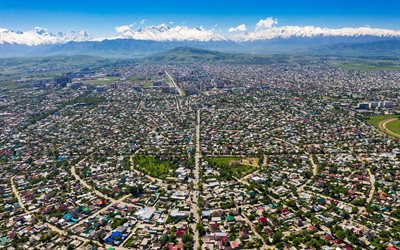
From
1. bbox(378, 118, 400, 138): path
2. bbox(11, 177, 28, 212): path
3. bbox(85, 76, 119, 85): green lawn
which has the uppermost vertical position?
bbox(85, 76, 119, 85): green lawn

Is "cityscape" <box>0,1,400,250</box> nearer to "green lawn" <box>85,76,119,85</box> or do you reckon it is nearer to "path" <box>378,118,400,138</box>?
"path" <box>378,118,400,138</box>

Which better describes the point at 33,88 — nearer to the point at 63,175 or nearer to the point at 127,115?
the point at 127,115

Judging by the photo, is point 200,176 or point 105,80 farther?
point 105,80

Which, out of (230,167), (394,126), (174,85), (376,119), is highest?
(174,85)

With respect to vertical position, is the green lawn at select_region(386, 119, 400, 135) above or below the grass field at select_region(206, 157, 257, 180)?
above

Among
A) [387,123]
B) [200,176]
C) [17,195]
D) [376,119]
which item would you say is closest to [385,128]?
[387,123]

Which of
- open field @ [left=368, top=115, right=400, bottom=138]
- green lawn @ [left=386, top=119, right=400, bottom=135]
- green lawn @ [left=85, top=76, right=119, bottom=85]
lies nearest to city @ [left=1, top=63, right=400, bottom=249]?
open field @ [left=368, top=115, right=400, bottom=138]

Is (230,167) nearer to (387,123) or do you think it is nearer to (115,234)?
(115,234)
